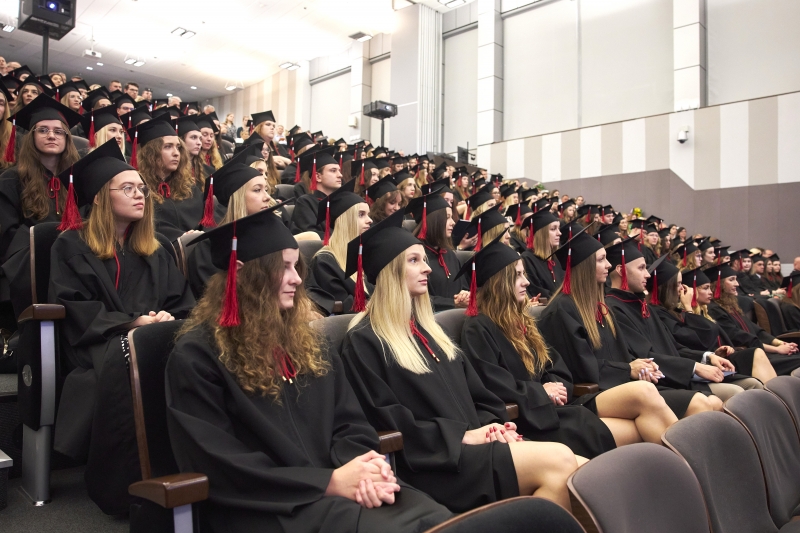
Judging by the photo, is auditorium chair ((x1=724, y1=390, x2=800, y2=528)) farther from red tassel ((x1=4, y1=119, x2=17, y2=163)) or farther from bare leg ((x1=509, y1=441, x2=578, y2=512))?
red tassel ((x1=4, y1=119, x2=17, y2=163))

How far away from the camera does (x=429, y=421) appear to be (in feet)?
7.85

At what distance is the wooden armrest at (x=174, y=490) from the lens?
4.84 ft

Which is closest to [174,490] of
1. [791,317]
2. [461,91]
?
[791,317]

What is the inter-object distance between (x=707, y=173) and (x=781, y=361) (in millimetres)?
8250

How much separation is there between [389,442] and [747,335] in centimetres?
465

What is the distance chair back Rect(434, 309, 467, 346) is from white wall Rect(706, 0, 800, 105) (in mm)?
11728

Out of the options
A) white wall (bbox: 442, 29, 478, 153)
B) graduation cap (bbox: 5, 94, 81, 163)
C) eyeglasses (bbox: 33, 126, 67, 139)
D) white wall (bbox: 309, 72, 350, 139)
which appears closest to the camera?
eyeglasses (bbox: 33, 126, 67, 139)

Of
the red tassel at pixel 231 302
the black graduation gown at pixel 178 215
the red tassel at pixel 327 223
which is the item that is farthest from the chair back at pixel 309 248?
the red tassel at pixel 231 302

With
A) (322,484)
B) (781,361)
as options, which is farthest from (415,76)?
(322,484)

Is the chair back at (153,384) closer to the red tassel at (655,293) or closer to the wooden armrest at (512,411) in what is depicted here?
the wooden armrest at (512,411)

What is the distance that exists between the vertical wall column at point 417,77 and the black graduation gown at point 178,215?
1299 centimetres

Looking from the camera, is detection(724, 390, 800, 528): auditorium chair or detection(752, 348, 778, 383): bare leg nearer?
detection(724, 390, 800, 528): auditorium chair

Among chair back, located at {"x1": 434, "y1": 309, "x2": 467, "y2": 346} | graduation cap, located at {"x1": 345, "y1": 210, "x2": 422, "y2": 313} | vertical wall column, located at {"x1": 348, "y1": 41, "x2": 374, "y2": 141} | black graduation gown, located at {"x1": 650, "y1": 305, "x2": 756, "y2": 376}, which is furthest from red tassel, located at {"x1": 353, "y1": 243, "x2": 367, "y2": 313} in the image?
vertical wall column, located at {"x1": 348, "y1": 41, "x2": 374, "y2": 141}

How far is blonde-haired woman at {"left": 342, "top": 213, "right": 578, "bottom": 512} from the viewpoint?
2.11 metres
